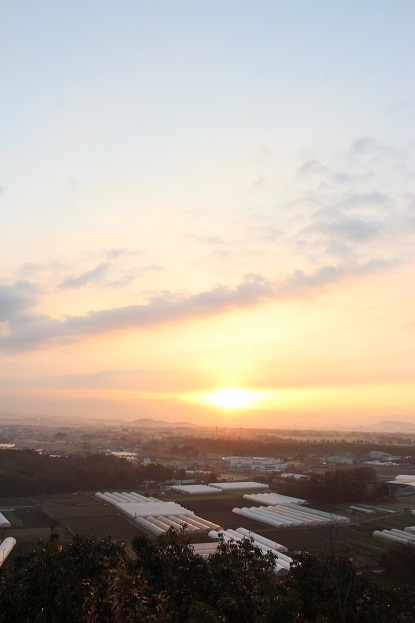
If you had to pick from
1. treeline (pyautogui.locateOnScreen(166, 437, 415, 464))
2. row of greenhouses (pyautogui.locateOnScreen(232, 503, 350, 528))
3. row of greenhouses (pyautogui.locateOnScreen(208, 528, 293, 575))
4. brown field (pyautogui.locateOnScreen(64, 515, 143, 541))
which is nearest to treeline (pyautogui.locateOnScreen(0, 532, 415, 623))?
row of greenhouses (pyautogui.locateOnScreen(208, 528, 293, 575))

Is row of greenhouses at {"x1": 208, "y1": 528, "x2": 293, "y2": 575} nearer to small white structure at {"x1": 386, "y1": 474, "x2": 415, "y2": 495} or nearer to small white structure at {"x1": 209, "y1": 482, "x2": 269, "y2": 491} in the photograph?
small white structure at {"x1": 209, "y1": 482, "x2": 269, "y2": 491}

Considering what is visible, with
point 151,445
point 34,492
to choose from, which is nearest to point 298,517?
point 34,492

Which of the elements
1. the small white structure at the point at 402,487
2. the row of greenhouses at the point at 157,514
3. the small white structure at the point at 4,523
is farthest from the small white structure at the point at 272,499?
the small white structure at the point at 4,523

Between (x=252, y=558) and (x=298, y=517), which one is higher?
(x=252, y=558)

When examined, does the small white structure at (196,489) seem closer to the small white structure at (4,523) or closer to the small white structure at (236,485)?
the small white structure at (236,485)

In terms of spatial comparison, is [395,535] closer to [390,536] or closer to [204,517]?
[390,536]

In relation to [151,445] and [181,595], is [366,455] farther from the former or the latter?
[181,595]
